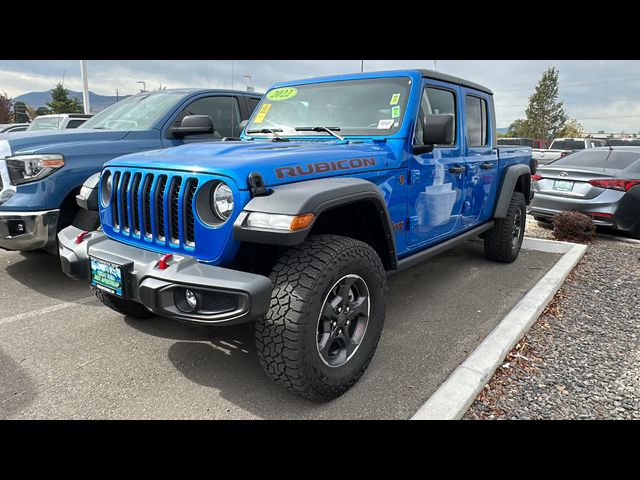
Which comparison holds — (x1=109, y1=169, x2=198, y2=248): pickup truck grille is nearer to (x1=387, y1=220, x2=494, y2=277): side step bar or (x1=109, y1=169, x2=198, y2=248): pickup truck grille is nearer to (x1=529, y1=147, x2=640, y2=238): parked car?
(x1=387, y1=220, x2=494, y2=277): side step bar

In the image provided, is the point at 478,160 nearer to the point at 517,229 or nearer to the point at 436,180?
the point at 436,180

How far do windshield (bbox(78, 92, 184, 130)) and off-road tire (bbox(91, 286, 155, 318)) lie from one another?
87.7 inches

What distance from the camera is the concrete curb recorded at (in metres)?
2.27

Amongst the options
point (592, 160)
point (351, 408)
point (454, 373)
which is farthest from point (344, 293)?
point (592, 160)

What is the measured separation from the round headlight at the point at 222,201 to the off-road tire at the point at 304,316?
0.38 meters

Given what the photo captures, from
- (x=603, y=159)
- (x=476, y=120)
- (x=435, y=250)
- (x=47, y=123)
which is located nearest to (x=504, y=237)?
(x=476, y=120)

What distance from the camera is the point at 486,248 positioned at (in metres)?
5.23

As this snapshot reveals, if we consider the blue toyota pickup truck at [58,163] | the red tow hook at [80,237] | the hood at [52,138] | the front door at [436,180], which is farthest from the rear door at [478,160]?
the hood at [52,138]

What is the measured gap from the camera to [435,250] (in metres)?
3.68

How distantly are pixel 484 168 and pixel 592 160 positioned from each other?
4469 millimetres

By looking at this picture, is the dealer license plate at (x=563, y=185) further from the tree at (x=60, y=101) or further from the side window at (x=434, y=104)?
the tree at (x=60, y=101)

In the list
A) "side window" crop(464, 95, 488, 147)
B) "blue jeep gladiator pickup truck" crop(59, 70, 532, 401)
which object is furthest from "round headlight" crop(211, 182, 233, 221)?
"side window" crop(464, 95, 488, 147)

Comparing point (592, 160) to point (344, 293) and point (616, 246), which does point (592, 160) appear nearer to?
A: point (616, 246)

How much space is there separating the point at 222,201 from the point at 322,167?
0.65 m
